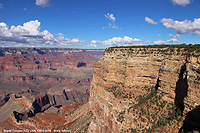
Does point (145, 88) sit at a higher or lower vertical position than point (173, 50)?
lower

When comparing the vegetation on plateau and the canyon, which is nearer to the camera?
the canyon

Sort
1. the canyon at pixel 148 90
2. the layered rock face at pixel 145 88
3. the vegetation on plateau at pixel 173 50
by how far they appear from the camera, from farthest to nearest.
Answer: the vegetation on plateau at pixel 173 50 → the layered rock face at pixel 145 88 → the canyon at pixel 148 90

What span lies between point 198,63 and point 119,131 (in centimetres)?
1662

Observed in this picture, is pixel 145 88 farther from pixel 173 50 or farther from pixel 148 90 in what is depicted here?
pixel 173 50

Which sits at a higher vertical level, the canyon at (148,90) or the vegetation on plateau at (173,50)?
the vegetation on plateau at (173,50)

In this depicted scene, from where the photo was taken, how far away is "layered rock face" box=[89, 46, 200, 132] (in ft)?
64.5

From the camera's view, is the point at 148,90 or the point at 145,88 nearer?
the point at 148,90

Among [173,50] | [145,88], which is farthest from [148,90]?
[173,50]

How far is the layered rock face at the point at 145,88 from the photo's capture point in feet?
64.5

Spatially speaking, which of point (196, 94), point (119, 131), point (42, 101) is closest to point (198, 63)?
point (196, 94)

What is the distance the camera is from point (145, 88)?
89.6 ft

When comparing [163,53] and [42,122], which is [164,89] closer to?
[163,53]

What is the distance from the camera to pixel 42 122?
65.1 meters

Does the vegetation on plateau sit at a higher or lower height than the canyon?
higher
